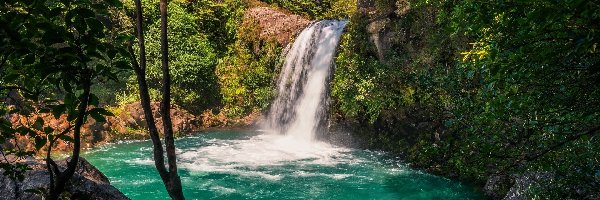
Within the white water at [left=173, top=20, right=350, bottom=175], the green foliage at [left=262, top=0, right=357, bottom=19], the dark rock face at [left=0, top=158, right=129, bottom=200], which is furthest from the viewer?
the green foliage at [left=262, top=0, right=357, bottom=19]

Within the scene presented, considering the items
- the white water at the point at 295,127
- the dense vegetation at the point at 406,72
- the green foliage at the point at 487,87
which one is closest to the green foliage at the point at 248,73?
the dense vegetation at the point at 406,72

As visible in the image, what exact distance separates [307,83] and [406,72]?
6074 mm

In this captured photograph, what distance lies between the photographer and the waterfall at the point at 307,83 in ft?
58.0

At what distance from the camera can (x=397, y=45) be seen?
48.1 ft

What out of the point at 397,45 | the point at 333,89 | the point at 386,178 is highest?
the point at 397,45

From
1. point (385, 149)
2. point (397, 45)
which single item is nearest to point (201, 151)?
point (385, 149)

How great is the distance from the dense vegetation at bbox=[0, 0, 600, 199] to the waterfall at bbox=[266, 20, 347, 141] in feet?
3.01

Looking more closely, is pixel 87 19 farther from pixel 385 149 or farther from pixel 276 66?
pixel 276 66

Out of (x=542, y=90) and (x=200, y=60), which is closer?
(x=542, y=90)

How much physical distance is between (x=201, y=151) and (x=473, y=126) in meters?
12.2

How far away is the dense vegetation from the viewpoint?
2.25 meters

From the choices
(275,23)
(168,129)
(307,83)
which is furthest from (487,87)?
(275,23)

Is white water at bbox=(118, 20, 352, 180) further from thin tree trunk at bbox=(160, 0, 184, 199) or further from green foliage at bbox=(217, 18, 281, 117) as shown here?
thin tree trunk at bbox=(160, 0, 184, 199)

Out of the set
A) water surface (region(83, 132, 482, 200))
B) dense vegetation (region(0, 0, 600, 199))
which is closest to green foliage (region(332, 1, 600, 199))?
dense vegetation (region(0, 0, 600, 199))
